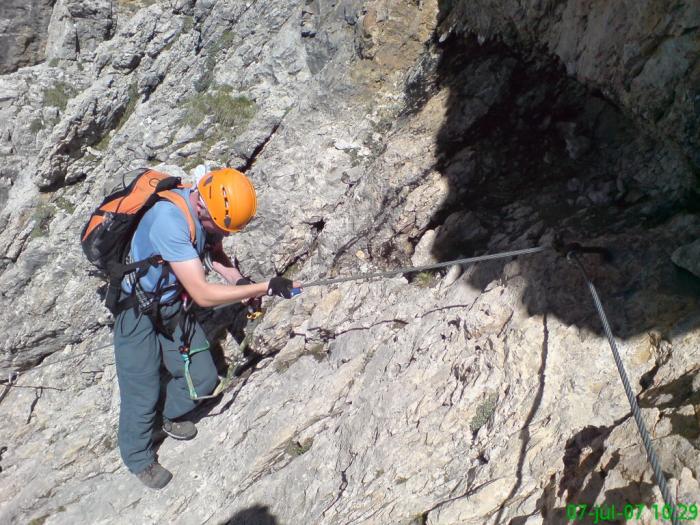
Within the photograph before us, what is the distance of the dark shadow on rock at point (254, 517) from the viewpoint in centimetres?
508

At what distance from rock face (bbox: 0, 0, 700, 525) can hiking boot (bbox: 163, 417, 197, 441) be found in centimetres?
18

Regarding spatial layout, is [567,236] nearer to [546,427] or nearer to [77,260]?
[546,427]

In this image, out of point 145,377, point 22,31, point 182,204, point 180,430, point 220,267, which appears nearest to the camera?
point 182,204

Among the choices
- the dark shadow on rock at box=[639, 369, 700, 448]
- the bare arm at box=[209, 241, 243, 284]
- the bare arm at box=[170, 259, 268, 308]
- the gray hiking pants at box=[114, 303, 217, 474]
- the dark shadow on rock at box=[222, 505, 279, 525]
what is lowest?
the dark shadow on rock at box=[222, 505, 279, 525]

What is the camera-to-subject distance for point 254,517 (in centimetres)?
518

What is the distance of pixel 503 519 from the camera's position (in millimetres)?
3508

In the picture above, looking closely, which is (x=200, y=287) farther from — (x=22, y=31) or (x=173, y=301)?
(x=22, y=31)

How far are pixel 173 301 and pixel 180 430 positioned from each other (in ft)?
6.03

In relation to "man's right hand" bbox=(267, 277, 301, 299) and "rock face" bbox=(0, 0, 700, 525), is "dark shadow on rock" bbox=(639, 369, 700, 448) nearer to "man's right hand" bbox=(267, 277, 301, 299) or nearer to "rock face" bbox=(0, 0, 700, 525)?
"rock face" bbox=(0, 0, 700, 525)

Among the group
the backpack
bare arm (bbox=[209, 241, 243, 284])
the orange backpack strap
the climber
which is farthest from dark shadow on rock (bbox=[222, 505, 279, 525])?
the orange backpack strap

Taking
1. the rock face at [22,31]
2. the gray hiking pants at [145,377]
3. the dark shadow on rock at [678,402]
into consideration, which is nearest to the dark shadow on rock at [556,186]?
the dark shadow on rock at [678,402]

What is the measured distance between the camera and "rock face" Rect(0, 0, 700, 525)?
13.1 feet

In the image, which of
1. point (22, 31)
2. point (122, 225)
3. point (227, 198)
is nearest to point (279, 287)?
point (227, 198)

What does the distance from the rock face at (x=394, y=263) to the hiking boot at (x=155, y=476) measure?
0.13 meters
